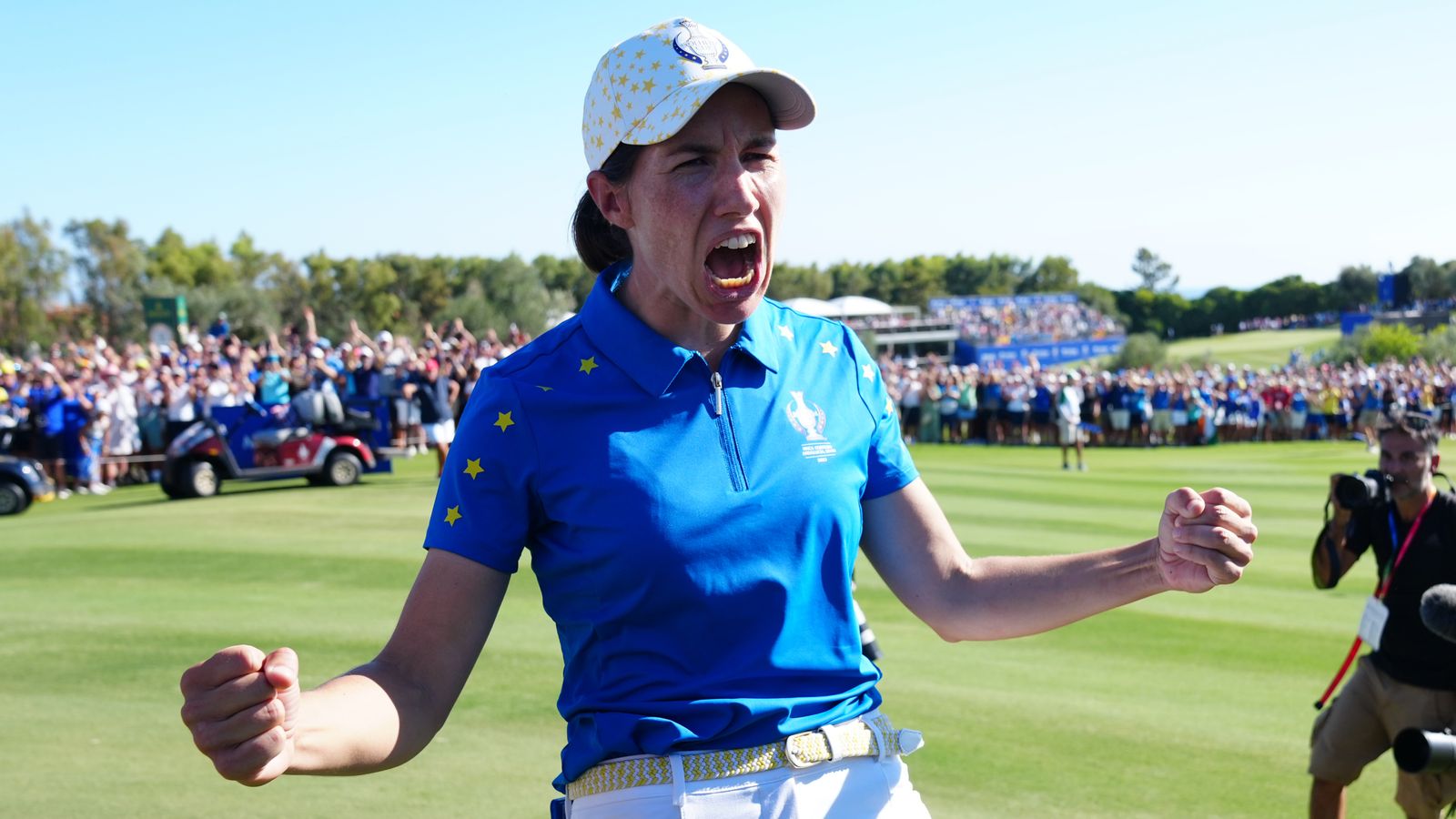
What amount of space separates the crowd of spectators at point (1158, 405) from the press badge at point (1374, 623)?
30696 millimetres

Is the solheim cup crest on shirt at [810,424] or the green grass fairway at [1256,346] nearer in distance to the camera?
the solheim cup crest on shirt at [810,424]

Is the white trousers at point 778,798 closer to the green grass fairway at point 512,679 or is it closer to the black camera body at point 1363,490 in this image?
the green grass fairway at point 512,679

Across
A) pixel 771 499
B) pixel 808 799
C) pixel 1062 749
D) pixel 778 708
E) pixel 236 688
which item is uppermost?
pixel 771 499

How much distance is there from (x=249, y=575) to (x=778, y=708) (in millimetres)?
11330

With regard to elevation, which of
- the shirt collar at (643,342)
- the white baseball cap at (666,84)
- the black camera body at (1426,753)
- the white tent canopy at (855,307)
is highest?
the white tent canopy at (855,307)

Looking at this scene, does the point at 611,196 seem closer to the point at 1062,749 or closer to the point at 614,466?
the point at 614,466

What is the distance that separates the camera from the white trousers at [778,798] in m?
2.25

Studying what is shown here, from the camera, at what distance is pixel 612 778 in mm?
2307

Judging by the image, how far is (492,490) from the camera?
7.66ft

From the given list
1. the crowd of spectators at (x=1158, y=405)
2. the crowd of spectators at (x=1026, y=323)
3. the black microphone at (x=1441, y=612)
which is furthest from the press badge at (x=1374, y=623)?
the crowd of spectators at (x=1026, y=323)

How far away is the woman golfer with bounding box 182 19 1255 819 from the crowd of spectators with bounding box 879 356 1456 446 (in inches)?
1379

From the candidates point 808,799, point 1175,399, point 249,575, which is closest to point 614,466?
point 808,799

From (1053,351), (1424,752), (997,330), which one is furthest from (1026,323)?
(1424,752)

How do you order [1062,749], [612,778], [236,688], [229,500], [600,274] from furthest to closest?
[229,500] < [1062,749] < [600,274] < [612,778] < [236,688]
